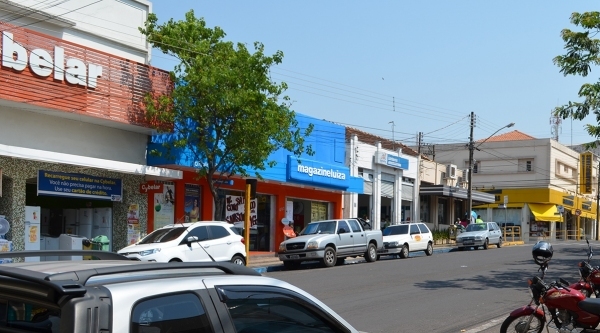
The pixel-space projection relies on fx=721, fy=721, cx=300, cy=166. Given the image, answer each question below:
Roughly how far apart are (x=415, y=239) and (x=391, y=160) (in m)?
Result: 10.1

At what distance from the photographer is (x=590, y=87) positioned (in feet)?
61.9

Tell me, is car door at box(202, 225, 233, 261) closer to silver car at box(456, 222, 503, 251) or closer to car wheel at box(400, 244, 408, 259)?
car wheel at box(400, 244, 408, 259)

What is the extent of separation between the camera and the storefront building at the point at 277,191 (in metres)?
26.0

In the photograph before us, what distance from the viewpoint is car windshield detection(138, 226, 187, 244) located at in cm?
1985

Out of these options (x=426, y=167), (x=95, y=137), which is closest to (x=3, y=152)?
(x=95, y=137)

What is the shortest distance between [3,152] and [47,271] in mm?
17412

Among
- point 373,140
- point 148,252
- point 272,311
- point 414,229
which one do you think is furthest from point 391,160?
point 272,311

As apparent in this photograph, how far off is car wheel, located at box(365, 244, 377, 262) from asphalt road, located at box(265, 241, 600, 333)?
1.49 m

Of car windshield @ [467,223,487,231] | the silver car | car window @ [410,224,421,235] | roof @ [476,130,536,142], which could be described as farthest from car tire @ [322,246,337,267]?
roof @ [476,130,536,142]

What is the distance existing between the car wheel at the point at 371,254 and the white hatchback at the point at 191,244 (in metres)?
6.48

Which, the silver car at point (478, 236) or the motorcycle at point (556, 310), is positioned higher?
the motorcycle at point (556, 310)

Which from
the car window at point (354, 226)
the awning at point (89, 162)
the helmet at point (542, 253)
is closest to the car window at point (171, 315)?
the helmet at point (542, 253)

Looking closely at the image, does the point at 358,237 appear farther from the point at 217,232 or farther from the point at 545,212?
the point at 545,212

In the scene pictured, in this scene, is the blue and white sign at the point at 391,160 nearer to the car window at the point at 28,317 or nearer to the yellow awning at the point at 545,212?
the yellow awning at the point at 545,212
